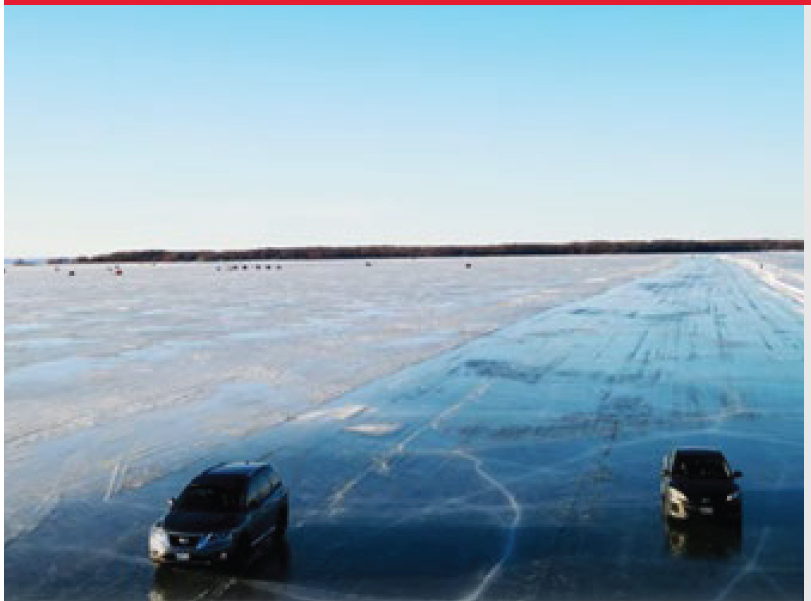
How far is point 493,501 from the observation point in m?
19.0

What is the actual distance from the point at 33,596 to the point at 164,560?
2123mm

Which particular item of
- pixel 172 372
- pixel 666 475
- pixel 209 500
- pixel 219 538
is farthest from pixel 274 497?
pixel 172 372

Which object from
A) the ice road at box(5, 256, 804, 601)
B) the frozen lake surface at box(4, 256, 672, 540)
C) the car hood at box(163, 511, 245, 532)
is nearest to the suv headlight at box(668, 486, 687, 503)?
the ice road at box(5, 256, 804, 601)

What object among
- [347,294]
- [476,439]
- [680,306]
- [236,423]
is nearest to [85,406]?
[236,423]

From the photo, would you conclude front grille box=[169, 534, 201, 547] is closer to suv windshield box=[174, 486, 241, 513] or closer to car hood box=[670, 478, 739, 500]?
suv windshield box=[174, 486, 241, 513]

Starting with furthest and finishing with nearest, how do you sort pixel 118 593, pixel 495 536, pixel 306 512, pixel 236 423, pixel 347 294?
pixel 347 294 → pixel 236 423 → pixel 306 512 → pixel 495 536 → pixel 118 593

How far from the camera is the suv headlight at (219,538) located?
1508cm

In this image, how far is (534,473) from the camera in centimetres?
2120

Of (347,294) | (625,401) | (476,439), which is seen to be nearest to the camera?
(476,439)

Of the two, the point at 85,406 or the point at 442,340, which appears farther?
the point at 442,340

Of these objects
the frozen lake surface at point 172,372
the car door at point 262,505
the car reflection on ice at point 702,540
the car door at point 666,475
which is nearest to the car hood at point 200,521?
the car door at point 262,505

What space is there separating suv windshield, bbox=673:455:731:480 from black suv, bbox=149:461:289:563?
8201 millimetres

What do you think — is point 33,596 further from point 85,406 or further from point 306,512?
point 85,406

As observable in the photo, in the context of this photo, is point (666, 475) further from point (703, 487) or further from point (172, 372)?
point (172, 372)
